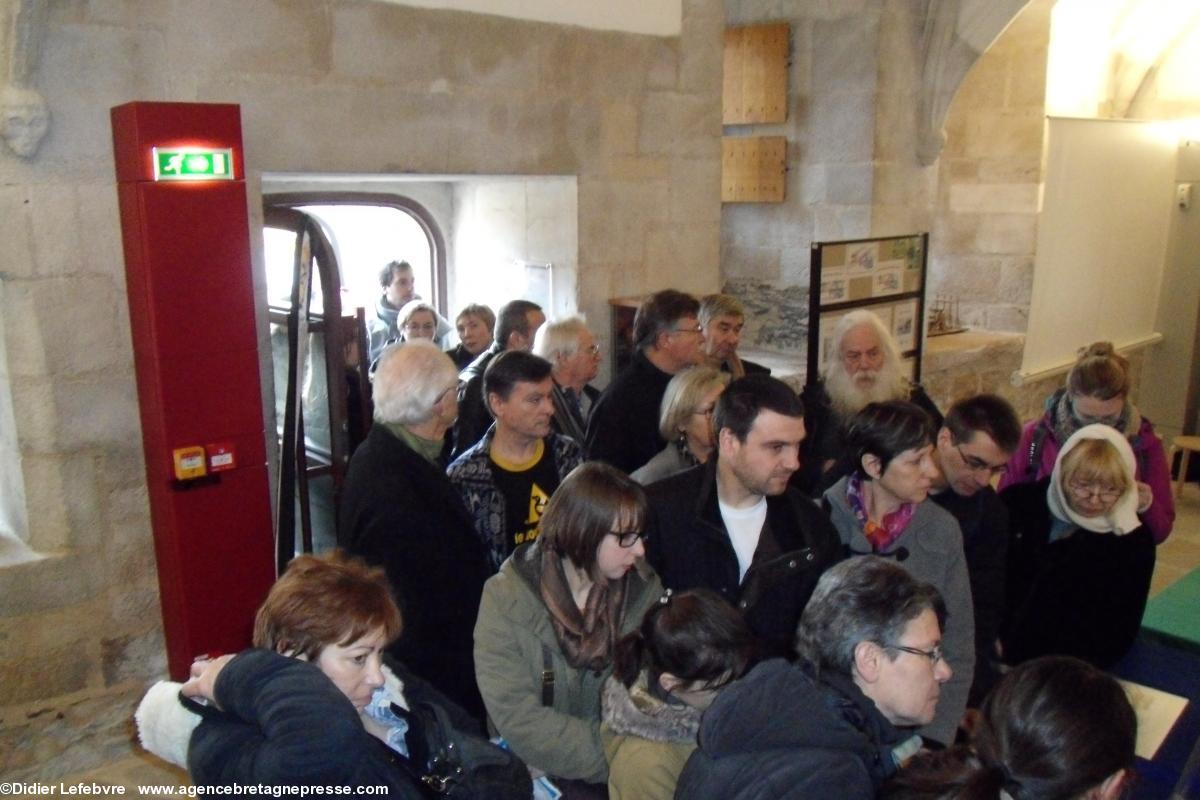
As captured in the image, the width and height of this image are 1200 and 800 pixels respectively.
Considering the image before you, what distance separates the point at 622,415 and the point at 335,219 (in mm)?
2919

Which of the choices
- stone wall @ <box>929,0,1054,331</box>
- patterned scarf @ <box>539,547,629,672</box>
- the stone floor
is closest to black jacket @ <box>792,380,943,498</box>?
patterned scarf @ <box>539,547,629,672</box>

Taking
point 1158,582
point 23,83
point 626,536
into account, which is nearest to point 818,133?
point 1158,582

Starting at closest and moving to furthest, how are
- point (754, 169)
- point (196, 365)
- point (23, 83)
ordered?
point (23, 83) < point (196, 365) < point (754, 169)

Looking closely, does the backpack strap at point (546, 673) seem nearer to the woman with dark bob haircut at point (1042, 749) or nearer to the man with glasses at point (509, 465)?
the man with glasses at point (509, 465)

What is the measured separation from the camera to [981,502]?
8.32ft

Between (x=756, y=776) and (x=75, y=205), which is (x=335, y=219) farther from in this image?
(x=756, y=776)

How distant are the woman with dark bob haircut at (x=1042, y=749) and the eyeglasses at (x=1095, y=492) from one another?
1350mm

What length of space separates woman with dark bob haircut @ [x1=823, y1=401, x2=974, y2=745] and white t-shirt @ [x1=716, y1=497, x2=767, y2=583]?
286 mm

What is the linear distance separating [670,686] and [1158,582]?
14.8 ft

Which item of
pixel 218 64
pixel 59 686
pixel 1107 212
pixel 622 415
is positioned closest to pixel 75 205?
pixel 218 64

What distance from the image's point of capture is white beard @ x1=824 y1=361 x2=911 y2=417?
3.44 meters

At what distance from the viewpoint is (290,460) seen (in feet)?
10.6

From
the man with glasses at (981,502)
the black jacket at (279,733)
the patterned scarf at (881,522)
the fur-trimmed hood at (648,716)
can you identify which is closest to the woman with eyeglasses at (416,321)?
the patterned scarf at (881,522)

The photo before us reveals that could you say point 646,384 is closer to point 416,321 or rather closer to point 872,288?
point 416,321
